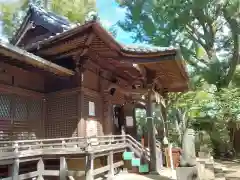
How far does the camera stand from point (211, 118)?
18734 mm

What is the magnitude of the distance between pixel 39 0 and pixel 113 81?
1446cm

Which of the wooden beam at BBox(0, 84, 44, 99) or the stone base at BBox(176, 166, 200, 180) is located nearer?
the stone base at BBox(176, 166, 200, 180)

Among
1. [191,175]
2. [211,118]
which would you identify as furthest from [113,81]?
[211,118]

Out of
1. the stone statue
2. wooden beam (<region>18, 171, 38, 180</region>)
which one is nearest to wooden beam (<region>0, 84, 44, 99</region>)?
wooden beam (<region>18, 171, 38, 180</region>)

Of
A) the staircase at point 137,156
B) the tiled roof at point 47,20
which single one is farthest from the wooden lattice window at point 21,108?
the staircase at point 137,156

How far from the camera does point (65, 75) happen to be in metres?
9.03

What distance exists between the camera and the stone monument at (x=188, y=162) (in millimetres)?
6434

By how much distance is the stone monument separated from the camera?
21.1 ft

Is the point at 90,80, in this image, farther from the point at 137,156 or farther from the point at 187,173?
the point at 187,173

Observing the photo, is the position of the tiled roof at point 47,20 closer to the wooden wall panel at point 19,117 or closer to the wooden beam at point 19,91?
the wooden beam at point 19,91

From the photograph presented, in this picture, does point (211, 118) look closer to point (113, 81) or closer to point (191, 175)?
point (113, 81)

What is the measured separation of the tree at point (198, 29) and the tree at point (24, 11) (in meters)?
5.62

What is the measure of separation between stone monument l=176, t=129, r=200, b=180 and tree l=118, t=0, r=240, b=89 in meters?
15.2

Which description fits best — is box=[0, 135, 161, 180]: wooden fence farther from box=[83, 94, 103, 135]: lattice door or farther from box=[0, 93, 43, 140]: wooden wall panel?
box=[83, 94, 103, 135]: lattice door
